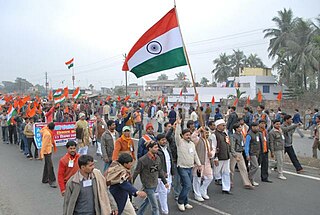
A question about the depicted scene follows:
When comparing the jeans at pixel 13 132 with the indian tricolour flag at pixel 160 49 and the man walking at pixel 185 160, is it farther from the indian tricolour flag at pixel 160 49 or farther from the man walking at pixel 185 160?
the man walking at pixel 185 160

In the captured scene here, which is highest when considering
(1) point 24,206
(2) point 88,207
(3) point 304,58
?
(3) point 304,58

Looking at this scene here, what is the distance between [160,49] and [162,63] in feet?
1.09

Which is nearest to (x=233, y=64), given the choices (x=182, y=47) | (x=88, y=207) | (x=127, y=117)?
(x=127, y=117)

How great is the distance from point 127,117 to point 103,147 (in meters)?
4.41

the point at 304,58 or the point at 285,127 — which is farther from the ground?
the point at 304,58

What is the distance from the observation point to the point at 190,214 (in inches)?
221

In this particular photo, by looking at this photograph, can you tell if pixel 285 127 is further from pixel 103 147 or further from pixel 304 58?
pixel 304 58

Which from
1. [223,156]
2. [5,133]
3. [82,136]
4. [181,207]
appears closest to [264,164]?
[223,156]

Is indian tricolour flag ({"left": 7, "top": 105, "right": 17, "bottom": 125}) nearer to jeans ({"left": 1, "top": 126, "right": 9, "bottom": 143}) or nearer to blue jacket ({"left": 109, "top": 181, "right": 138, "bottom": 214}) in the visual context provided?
jeans ({"left": 1, "top": 126, "right": 9, "bottom": 143})

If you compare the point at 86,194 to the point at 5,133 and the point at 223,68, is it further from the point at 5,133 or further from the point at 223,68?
the point at 223,68

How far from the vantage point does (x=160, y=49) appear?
6.98 meters

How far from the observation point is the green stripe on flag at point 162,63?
6.89 meters

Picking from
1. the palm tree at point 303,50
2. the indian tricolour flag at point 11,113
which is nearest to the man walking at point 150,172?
the indian tricolour flag at point 11,113

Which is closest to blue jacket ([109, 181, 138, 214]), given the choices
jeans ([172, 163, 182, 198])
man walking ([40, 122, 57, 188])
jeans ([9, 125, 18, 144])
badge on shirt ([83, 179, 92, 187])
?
badge on shirt ([83, 179, 92, 187])
